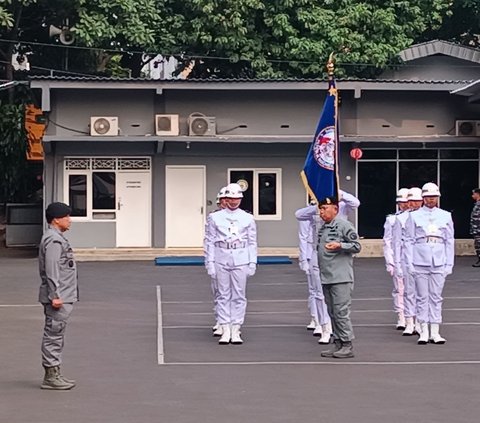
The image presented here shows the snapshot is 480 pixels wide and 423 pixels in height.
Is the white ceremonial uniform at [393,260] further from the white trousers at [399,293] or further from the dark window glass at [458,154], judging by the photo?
the dark window glass at [458,154]

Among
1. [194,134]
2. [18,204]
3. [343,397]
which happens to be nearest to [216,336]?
[343,397]

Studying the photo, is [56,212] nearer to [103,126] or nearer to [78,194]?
[103,126]

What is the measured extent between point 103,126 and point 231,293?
16984mm

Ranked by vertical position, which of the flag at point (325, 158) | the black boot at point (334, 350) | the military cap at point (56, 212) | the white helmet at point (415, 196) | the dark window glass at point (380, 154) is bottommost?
the black boot at point (334, 350)

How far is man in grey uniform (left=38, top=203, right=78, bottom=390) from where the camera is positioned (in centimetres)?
1062

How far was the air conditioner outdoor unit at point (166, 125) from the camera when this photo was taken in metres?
30.3

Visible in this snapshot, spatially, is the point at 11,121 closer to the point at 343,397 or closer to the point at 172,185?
the point at 172,185

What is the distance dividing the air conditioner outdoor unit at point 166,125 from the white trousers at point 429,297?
17.1 m

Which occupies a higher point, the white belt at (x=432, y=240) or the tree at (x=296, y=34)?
the tree at (x=296, y=34)

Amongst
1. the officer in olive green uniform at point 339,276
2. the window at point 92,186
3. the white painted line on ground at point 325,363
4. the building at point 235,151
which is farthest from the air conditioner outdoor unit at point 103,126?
the white painted line on ground at point 325,363

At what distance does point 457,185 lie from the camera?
3181 centimetres

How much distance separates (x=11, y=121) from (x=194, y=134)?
809 centimetres

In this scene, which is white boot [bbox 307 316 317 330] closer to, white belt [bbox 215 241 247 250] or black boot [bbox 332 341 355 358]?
white belt [bbox 215 241 247 250]

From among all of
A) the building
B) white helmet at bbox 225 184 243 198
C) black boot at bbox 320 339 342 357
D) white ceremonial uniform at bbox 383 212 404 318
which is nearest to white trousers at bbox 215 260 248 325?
white helmet at bbox 225 184 243 198
